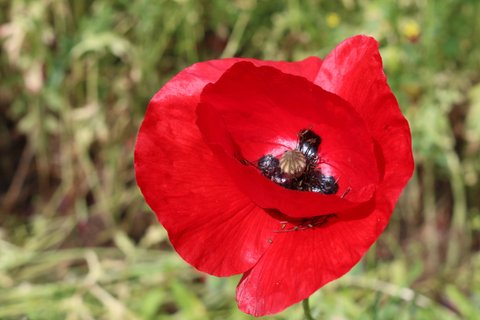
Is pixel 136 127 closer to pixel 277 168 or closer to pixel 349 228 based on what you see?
pixel 277 168

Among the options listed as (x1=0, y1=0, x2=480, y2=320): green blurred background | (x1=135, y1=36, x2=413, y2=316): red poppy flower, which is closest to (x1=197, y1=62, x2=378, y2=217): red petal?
(x1=135, y1=36, x2=413, y2=316): red poppy flower

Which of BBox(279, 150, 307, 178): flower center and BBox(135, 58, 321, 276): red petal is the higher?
BBox(279, 150, 307, 178): flower center

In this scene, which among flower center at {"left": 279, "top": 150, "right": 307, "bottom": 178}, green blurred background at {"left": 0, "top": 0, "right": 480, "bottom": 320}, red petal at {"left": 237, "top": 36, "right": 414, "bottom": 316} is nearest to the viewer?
red petal at {"left": 237, "top": 36, "right": 414, "bottom": 316}

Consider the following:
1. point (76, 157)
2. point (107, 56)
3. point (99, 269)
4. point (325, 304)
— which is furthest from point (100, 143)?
point (325, 304)

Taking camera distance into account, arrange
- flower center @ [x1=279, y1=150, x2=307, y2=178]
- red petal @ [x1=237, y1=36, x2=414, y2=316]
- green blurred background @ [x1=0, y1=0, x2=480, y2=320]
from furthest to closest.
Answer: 1. green blurred background @ [x1=0, y1=0, x2=480, y2=320]
2. flower center @ [x1=279, y1=150, x2=307, y2=178]
3. red petal @ [x1=237, y1=36, x2=414, y2=316]

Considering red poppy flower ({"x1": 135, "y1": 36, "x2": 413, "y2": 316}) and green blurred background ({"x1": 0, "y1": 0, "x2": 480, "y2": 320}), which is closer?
red poppy flower ({"x1": 135, "y1": 36, "x2": 413, "y2": 316})

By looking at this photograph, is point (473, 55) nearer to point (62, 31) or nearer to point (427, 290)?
point (427, 290)

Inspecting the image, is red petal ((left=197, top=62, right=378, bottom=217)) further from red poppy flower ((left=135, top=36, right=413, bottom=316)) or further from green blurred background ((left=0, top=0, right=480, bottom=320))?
green blurred background ((left=0, top=0, right=480, bottom=320))

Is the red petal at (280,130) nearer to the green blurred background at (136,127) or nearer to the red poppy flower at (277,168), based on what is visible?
the red poppy flower at (277,168)
